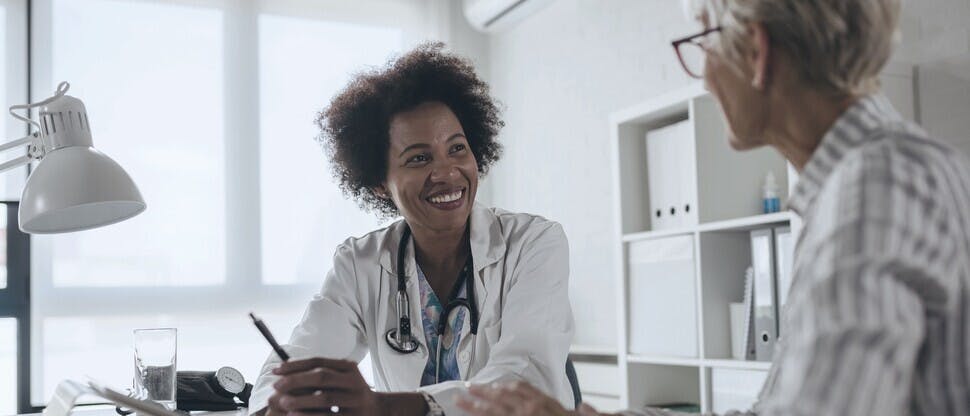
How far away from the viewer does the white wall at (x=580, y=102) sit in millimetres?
3562

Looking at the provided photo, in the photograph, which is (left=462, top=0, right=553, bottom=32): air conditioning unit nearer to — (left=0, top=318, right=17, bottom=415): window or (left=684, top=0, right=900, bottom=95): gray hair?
(left=0, top=318, right=17, bottom=415): window

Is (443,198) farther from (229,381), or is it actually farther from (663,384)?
(663,384)

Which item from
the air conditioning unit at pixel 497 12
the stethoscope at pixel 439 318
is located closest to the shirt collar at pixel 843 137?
the stethoscope at pixel 439 318

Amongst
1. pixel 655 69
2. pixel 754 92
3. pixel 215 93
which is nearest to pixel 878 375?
pixel 754 92

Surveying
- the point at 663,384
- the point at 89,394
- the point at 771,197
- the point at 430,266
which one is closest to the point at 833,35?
the point at 89,394

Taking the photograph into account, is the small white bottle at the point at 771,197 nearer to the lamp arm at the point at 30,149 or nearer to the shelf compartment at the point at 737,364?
the shelf compartment at the point at 737,364

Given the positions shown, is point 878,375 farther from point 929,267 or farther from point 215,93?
point 215,93

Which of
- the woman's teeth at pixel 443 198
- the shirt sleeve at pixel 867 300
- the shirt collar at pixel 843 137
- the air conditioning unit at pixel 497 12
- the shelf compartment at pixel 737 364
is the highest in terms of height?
the air conditioning unit at pixel 497 12

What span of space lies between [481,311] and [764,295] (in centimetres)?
92

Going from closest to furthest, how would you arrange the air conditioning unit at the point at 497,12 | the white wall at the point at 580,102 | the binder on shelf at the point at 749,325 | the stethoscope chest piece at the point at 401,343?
the stethoscope chest piece at the point at 401,343 → the binder on shelf at the point at 749,325 → the white wall at the point at 580,102 → the air conditioning unit at the point at 497,12

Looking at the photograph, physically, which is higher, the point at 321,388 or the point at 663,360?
the point at 321,388

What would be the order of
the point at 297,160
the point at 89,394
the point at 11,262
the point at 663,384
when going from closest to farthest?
the point at 89,394, the point at 663,384, the point at 11,262, the point at 297,160

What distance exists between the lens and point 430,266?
2133mm

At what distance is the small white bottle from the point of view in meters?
2.63
